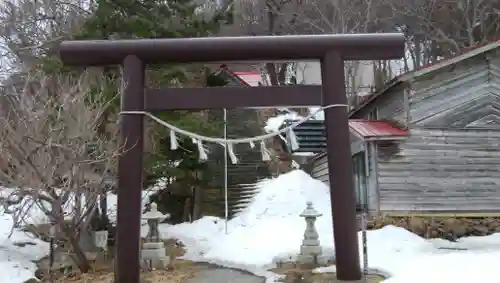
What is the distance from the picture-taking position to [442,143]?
52.8 feet

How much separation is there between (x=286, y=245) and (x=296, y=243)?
403mm

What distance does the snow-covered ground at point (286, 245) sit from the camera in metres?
9.89

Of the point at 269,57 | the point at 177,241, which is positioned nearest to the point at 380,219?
the point at 177,241

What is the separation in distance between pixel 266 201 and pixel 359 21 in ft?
46.1

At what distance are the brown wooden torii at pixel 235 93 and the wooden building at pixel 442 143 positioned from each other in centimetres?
818

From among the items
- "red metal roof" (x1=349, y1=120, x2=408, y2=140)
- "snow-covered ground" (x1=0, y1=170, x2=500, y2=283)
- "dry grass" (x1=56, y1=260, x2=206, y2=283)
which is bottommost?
"dry grass" (x1=56, y1=260, x2=206, y2=283)

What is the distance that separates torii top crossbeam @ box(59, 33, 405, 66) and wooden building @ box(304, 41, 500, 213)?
27.0 feet

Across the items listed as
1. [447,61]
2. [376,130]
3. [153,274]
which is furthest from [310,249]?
[447,61]

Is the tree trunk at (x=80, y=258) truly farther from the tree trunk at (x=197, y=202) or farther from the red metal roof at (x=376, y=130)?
the red metal roof at (x=376, y=130)

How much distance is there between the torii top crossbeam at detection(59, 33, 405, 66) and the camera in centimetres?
762

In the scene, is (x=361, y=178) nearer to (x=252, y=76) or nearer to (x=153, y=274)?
(x=153, y=274)

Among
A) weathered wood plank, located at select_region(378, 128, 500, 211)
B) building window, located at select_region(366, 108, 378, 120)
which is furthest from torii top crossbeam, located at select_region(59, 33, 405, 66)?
building window, located at select_region(366, 108, 378, 120)

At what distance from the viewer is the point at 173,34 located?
15.3 meters

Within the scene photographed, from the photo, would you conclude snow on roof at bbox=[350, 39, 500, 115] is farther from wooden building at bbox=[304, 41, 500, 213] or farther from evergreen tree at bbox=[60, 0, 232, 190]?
evergreen tree at bbox=[60, 0, 232, 190]
